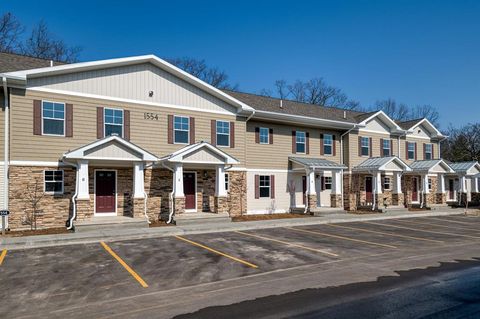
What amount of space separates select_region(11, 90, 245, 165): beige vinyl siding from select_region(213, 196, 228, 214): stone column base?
3.06 m

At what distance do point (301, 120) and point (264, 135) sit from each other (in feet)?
8.73

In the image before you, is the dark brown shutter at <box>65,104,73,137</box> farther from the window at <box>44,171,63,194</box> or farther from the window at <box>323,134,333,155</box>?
the window at <box>323,134,333,155</box>

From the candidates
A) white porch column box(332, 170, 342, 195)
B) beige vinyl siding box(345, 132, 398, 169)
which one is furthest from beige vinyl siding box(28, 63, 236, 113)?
beige vinyl siding box(345, 132, 398, 169)

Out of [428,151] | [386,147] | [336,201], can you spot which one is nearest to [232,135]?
[336,201]

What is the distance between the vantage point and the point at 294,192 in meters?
24.5

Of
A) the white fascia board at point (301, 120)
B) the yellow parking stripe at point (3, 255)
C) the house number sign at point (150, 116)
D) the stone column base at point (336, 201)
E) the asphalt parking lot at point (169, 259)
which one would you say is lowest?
the asphalt parking lot at point (169, 259)

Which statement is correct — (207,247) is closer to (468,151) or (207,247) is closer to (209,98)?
(209,98)

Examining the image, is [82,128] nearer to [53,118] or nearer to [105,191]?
[53,118]

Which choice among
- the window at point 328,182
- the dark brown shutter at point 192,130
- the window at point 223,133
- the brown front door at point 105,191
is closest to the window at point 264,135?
the window at point 223,133

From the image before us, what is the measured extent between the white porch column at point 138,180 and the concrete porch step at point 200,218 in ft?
6.62

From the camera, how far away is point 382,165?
25641 mm

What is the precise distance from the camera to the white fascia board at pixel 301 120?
22406mm

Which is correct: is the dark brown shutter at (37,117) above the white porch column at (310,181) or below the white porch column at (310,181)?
above

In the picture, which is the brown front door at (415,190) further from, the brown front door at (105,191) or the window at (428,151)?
the brown front door at (105,191)
